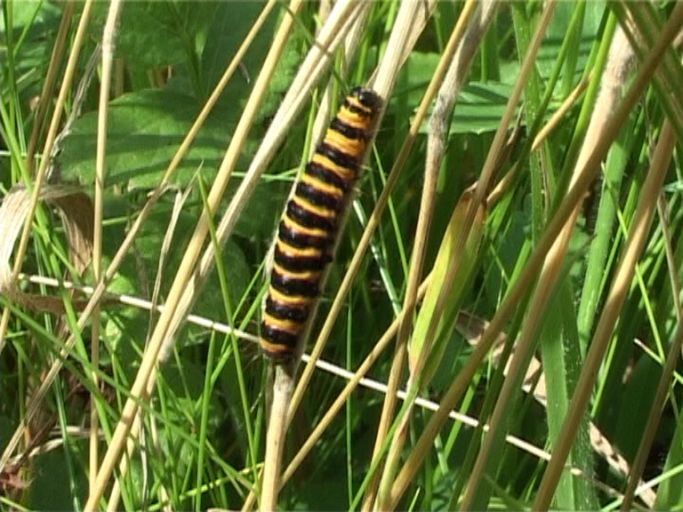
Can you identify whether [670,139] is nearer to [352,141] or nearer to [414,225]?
[352,141]

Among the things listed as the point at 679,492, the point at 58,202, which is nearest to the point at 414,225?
the point at 58,202

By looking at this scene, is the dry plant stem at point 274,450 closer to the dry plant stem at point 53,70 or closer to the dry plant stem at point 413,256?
the dry plant stem at point 413,256

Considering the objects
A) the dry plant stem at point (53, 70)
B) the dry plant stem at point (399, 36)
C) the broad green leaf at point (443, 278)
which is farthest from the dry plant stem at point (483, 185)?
the dry plant stem at point (53, 70)

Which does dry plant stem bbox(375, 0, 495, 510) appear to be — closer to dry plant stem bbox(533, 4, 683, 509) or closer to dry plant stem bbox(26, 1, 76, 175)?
dry plant stem bbox(533, 4, 683, 509)

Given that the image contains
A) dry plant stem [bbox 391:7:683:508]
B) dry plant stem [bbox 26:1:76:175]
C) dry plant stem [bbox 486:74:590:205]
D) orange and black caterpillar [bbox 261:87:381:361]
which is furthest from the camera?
dry plant stem [bbox 26:1:76:175]

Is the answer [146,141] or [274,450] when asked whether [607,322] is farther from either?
[146,141]

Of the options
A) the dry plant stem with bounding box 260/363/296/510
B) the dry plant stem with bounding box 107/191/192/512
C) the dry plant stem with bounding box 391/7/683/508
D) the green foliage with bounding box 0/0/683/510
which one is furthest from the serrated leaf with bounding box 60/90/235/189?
the dry plant stem with bounding box 391/7/683/508
